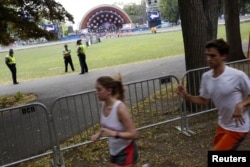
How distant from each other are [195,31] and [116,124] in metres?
4.95

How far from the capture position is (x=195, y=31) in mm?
7762

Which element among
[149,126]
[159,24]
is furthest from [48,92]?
[159,24]

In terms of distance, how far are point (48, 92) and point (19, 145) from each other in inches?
334

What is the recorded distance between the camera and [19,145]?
6.68m

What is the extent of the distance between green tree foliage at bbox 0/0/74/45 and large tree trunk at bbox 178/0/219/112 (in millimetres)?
6914

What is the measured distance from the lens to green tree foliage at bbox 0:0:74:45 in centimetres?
1276

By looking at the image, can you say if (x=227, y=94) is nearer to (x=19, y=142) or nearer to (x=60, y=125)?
(x=19, y=142)

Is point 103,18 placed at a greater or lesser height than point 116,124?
greater

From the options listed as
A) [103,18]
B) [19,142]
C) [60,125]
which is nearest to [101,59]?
[60,125]

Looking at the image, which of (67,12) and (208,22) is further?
(67,12)

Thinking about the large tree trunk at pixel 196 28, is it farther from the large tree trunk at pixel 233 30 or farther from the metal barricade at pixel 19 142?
the large tree trunk at pixel 233 30

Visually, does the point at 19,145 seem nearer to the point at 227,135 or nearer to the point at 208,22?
the point at 227,135

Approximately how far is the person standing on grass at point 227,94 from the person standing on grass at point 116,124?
938mm


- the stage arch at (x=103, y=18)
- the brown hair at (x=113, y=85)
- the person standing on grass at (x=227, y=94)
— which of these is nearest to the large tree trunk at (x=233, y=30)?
the person standing on grass at (x=227, y=94)
